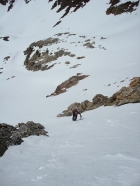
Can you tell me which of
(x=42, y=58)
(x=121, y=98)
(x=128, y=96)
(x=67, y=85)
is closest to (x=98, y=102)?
(x=121, y=98)

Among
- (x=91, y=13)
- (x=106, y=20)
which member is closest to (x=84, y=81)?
(x=106, y=20)

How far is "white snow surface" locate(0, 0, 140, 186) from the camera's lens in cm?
469

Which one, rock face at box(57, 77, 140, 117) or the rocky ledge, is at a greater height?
the rocky ledge

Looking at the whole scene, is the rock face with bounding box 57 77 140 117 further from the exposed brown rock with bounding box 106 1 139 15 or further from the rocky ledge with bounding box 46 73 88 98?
the exposed brown rock with bounding box 106 1 139 15

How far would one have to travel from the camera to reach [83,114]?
14438 mm

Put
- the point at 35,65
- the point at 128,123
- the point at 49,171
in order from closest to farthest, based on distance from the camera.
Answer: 1. the point at 49,171
2. the point at 128,123
3. the point at 35,65

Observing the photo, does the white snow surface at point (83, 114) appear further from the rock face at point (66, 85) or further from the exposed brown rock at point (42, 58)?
the exposed brown rock at point (42, 58)

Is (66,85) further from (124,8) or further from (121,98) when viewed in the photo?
(124,8)

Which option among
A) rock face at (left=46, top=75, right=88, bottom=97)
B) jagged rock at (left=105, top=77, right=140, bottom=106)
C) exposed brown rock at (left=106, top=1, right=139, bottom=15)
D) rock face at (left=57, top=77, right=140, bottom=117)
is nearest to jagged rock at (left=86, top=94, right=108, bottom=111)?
rock face at (left=57, top=77, right=140, bottom=117)

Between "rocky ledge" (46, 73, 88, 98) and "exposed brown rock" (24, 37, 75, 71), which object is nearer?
"rocky ledge" (46, 73, 88, 98)

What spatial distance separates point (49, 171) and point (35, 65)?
1396 inches

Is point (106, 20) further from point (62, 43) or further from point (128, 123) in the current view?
point (128, 123)

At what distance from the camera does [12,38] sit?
62219 millimetres

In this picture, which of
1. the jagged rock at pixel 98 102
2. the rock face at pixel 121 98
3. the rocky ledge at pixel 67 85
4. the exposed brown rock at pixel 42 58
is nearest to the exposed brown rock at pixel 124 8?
the exposed brown rock at pixel 42 58
